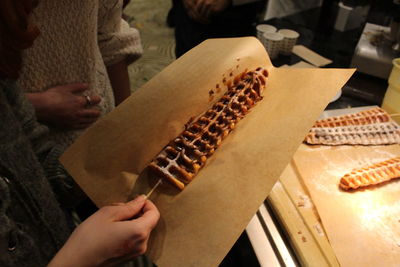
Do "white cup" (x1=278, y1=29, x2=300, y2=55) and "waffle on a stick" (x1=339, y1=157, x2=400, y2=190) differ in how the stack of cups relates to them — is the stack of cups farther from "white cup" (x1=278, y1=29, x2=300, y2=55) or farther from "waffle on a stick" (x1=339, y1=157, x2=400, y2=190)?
"waffle on a stick" (x1=339, y1=157, x2=400, y2=190)

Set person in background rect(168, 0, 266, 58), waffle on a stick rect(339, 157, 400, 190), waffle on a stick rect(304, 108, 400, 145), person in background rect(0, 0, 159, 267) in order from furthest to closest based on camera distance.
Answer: person in background rect(168, 0, 266, 58) → waffle on a stick rect(304, 108, 400, 145) → waffle on a stick rect(339, 157, 400, 190) → person in background rect(0, 0, 159, 267)

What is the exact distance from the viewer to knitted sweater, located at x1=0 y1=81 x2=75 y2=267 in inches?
29.4

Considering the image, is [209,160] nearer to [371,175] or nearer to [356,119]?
[371,175]

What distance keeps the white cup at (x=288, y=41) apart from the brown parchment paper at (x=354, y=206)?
91cm

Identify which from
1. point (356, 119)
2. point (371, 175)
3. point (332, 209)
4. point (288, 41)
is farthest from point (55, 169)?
point (288, 41)

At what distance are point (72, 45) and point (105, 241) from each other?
Answer: 2.16 ft

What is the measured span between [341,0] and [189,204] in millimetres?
2352

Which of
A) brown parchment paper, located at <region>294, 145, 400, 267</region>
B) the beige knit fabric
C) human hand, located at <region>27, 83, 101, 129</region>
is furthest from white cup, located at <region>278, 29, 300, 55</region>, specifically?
human hand, located at <region>27, 83, 101, 129</region>

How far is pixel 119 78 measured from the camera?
149 centimetres

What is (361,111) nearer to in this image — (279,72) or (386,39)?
(279,72)

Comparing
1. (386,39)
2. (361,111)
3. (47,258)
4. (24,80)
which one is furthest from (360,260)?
(386,39)

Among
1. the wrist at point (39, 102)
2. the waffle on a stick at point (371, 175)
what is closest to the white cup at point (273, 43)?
the waffle on a stick at point (371, 175)

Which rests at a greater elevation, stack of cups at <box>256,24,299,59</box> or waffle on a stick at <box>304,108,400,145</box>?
stack of cups at <box>256,24,299,59</box>

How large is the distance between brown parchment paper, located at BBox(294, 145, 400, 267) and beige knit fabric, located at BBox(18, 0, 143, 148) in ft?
2.95
